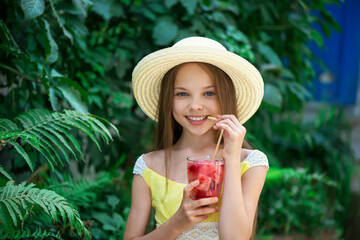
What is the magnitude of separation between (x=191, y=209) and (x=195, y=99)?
1.74 feet

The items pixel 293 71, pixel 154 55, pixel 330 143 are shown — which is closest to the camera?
pixel 154 55

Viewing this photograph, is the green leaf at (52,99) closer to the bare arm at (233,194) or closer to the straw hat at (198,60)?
the straw hat at (198,60)

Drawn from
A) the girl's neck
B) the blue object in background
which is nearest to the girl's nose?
the girl's neck

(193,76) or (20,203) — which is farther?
(193,76)

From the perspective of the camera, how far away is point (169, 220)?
192 cm

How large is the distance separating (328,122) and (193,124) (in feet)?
12.6

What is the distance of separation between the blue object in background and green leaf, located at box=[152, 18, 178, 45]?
11.9ft

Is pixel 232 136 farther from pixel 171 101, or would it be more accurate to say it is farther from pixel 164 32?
pixel 164 32

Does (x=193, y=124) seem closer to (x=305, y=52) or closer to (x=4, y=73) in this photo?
(x=4, y=73)

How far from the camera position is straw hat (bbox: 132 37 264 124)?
199 centimetres

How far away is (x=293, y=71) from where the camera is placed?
13.9 ft

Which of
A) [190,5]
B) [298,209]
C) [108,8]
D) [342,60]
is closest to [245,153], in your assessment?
[190,5]

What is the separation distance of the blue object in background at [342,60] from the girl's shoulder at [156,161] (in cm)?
445

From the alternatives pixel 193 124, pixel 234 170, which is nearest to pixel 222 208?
pixel 234 170
